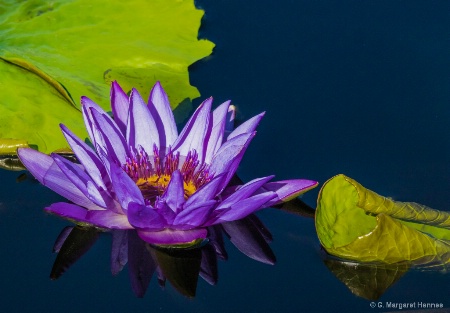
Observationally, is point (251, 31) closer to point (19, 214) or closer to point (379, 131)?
point (379, 131)

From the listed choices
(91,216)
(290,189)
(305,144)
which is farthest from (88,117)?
(305,144)

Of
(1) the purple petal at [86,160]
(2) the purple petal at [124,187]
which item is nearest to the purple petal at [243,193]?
(2) the purple petal at [124,187]

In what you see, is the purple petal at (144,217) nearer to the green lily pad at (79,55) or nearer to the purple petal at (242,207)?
the purple petal at (242,207)

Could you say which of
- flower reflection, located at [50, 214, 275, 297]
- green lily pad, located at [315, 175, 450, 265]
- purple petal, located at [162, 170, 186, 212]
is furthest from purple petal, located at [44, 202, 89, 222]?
green lily pad, located at [315, 175, 450, 265]

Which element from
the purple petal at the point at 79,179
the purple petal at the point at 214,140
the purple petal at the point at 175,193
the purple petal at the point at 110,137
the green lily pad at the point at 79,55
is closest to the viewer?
the purple petal at the point at 175,193

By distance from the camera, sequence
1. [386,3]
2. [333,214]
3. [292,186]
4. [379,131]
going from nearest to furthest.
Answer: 1. [333,214]
2. [292,186]
3. [379,131]
4. [386,3]

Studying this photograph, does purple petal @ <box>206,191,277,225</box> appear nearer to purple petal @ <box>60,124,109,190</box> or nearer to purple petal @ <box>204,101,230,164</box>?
purple petal @ <box>204,101,230,164</box>

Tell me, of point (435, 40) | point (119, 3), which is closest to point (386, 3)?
point (435, 40)
